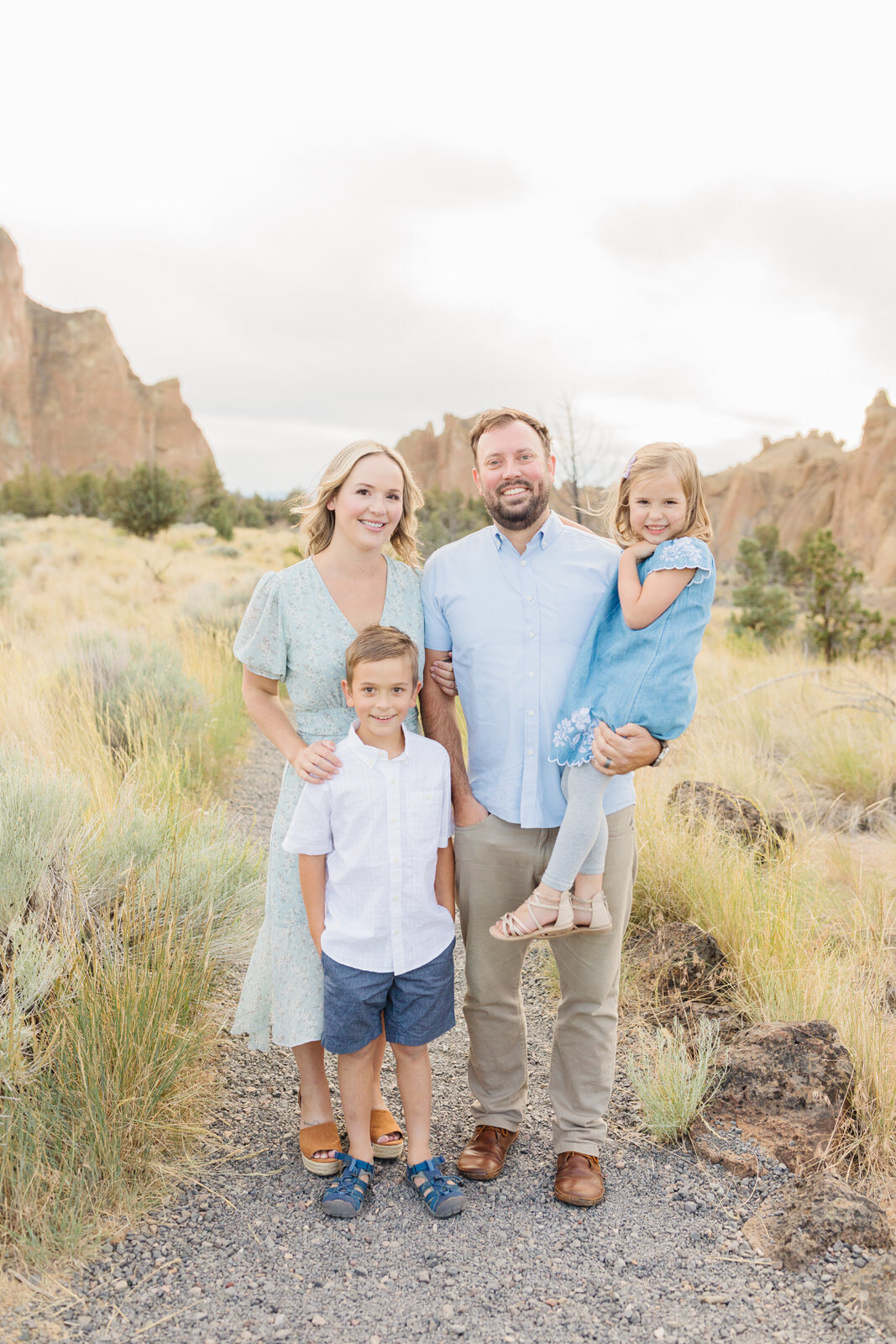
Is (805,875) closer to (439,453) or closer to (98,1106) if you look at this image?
(98,1106)

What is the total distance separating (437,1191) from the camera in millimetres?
2553

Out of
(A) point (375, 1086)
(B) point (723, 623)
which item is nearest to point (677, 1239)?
(A) point (375, 1086)

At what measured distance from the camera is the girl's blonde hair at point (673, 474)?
8.69ft

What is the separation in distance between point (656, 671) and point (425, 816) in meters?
0.80

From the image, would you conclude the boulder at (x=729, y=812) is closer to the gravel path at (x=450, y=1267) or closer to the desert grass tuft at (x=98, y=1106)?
the gravel path at (x=450, y=1267)

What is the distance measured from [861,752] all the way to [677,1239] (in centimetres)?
464

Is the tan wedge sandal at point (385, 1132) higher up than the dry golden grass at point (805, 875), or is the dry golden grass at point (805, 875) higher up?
the dry golden grass at point (805, 875)

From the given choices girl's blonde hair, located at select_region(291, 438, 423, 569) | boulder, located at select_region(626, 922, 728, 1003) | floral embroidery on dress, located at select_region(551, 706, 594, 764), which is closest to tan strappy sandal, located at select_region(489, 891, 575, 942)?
floral embroidery on dress, located at select_region(551, 706, 594, 764)

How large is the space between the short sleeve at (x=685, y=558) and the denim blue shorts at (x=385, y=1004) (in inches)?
51.4

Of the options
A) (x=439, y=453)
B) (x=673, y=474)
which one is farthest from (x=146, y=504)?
(x=439, y=453)

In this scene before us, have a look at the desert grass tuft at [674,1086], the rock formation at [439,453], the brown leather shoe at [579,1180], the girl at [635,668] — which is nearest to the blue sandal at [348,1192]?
the brown leather shoe at [579,1180]

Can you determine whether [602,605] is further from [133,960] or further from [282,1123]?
[282,1123]

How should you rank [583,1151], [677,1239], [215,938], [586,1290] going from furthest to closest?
1. [215,938]
2. [583,1151]
3. [677,1239]
4. [586,1290]

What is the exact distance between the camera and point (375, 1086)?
2928 mm
